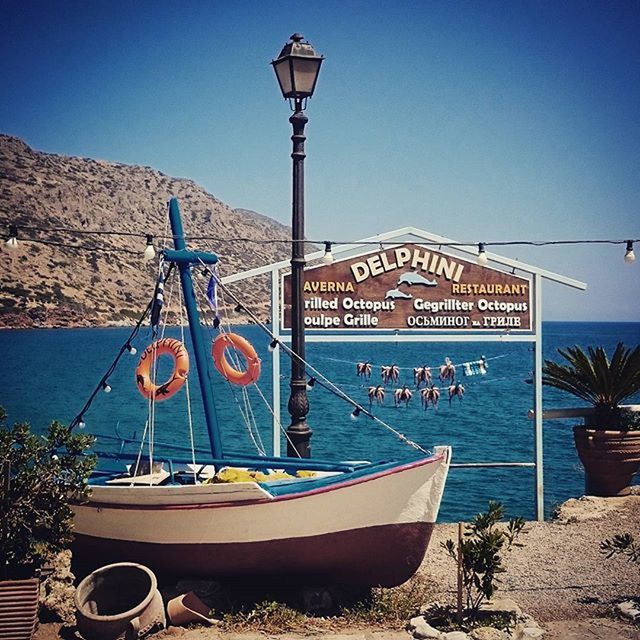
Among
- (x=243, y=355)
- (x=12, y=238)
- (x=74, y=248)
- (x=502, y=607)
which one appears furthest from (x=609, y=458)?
(x=74, y=248)

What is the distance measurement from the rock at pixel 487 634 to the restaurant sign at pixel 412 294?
5.80 meters

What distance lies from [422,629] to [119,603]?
2909 mm

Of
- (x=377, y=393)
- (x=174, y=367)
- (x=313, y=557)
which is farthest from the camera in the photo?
(x=377, y=393)

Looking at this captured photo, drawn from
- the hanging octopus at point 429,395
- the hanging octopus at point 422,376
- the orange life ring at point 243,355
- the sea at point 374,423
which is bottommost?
the sea at point 374,423

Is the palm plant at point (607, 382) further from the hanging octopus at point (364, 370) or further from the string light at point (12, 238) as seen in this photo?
the string light at point (12, 238)

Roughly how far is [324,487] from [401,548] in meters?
1.07

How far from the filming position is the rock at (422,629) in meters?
6.70

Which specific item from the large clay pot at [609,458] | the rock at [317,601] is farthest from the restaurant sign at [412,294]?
the rock at [317,601]

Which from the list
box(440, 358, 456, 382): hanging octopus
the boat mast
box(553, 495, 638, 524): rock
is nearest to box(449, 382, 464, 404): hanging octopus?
box(440, 358, 456, 382): hanging octopus

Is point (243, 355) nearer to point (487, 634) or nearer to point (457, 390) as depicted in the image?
point (487, 634)

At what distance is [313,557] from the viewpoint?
786 cm

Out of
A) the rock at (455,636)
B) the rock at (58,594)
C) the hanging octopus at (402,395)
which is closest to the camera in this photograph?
the rock at (455,636)

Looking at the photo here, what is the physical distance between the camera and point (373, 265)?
12.0 meters

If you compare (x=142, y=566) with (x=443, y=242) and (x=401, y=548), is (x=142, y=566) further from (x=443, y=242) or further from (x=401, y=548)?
(x=443, y=242)
